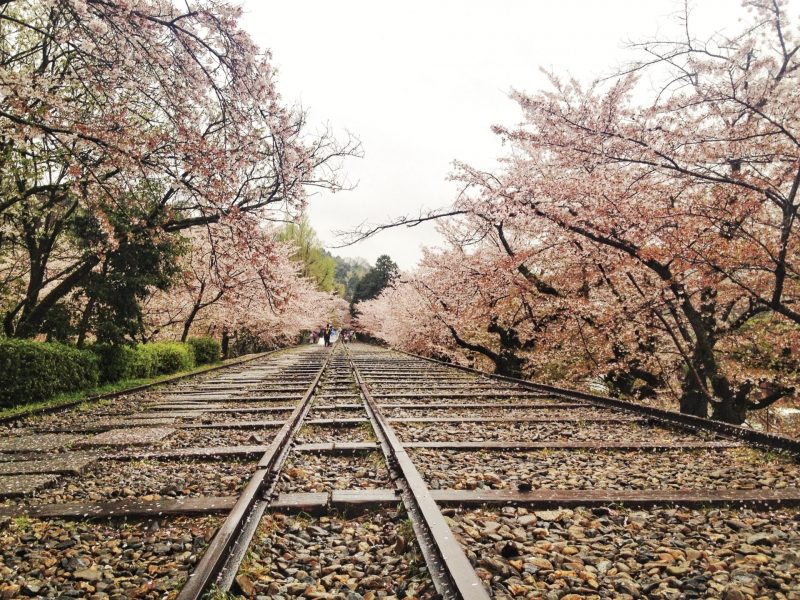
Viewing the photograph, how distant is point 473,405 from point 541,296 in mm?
6387

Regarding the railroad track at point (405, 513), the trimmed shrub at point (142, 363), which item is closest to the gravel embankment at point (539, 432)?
the railroad track at point (405, 513)

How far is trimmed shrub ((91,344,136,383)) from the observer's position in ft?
39.4

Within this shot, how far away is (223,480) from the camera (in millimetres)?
3730

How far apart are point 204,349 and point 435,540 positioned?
20.0 meters

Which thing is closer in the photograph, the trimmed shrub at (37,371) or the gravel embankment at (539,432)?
the gravel embankment at (539,432)

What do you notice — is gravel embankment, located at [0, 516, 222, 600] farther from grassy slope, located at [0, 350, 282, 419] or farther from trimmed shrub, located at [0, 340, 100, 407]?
trimmed shrub, located at [0, 340, 100, 407]

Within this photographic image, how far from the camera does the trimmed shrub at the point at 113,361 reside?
12.0m

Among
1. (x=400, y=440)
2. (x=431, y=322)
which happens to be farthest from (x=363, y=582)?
(x=431, y=322)

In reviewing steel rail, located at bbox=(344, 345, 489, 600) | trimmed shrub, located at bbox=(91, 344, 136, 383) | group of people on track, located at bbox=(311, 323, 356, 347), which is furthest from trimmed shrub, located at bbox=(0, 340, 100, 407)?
group of people on track, located at bbox=(311, 323, 356, 347)

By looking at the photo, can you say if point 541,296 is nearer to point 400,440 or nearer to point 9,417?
point 400,440

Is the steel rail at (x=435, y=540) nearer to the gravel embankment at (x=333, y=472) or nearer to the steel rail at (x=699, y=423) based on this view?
the gravel embankment at (x=333, y=472)

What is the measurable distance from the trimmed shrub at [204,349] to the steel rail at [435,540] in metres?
17.5

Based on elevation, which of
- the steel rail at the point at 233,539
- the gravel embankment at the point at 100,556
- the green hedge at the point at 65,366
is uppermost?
the steel rail at the point at 233,539

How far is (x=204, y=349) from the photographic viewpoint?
20375 mm
